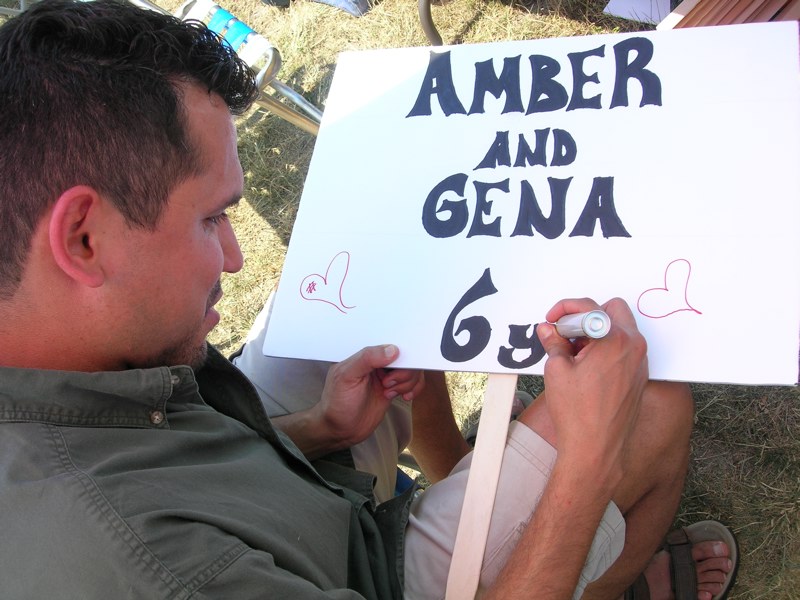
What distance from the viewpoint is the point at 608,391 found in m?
0.91

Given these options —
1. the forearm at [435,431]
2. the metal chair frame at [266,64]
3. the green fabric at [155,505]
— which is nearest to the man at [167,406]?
the green fabric at [155,505]

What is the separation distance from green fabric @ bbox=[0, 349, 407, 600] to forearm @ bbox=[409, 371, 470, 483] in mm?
477

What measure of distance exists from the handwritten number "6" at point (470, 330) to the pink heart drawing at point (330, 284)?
0.20 metres

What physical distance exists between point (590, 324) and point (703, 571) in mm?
941

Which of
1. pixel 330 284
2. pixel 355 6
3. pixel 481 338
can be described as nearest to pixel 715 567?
pixel 481 338

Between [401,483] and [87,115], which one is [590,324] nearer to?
[87,115]

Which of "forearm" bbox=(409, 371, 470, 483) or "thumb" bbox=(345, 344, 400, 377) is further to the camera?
"forearm" bbox=(409, 371, 470, 483)

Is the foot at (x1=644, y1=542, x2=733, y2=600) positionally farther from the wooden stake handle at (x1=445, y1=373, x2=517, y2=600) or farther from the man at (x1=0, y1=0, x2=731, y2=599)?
the wooden stake handle at (x1=445, y1=373, x2=517, y2=600)

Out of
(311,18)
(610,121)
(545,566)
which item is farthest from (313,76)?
(545,566)

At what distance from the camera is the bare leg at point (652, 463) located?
1.02 metres

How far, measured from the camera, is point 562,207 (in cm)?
105

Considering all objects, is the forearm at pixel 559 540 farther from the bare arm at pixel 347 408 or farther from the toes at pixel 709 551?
the toes at pixel 709 551

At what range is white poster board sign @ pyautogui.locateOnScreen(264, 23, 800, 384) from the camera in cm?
94

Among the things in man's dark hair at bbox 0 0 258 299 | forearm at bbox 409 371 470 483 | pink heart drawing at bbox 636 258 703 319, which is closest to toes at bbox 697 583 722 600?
forearm at bbox 409 371 470 483
